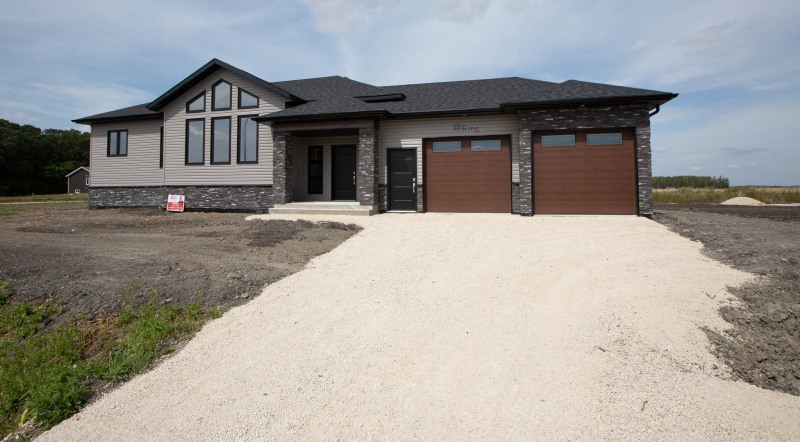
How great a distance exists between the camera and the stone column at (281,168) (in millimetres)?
14281

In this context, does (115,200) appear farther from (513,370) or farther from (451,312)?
(513,370)

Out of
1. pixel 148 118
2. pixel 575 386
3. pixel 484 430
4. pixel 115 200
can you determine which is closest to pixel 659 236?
pixel 575 386

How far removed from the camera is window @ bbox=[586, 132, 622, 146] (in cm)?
1193

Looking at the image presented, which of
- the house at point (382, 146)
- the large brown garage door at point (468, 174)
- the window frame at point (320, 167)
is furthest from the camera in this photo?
the window frame at point (320, 167)

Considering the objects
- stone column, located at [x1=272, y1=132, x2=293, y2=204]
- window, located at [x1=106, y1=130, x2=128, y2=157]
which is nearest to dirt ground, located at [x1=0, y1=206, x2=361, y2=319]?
stone column, located at [x1=272, y1=132, x2=293, y2=204]

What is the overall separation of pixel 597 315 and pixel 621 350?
0.80 m

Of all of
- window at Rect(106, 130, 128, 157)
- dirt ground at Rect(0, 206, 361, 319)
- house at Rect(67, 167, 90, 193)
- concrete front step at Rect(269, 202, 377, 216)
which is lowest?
dirt ground at Rect(0, 206, 361, 319)

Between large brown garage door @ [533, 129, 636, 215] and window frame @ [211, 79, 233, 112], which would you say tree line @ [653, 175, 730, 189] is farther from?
window frame @ [211, 79, 233, 112]

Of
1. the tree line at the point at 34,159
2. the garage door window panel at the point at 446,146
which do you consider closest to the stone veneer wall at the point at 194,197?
the garage door window panel at the point at 446,146

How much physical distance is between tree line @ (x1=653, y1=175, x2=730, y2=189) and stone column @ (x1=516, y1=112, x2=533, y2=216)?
141 feet

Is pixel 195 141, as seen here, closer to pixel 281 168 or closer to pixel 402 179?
pixel 281 168

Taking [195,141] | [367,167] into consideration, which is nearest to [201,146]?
[195,141]

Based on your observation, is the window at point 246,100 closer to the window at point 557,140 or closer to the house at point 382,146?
the house at point 382,146

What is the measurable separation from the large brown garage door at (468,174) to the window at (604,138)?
234cm
